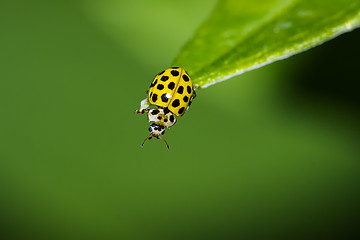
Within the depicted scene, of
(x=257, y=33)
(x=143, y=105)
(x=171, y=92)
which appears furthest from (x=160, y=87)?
(x=257, y=33)

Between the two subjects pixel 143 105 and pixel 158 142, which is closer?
pixel 143 105

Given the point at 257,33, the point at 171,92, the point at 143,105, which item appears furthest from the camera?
the point at 171,92

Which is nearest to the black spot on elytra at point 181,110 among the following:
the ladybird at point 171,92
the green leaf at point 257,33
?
the ladybird at point 171,92

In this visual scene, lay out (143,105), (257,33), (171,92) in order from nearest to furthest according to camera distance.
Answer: (257,33) < (143,105) < (171,92)

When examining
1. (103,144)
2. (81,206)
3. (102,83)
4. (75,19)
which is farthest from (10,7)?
(81,206)

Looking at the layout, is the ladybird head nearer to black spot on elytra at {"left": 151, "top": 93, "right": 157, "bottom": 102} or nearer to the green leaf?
black spot on elytra at {"left": 151, "top": 93, "right": 157, "bottom": 102}

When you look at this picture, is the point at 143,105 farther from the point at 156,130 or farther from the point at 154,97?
the point at 156,130

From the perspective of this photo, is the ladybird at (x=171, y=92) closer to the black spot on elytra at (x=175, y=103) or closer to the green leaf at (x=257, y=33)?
the black spot on elytra at (x=175, y=103)

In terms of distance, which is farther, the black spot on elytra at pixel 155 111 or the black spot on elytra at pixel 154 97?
the black spot on elytra at pixel 155 111
